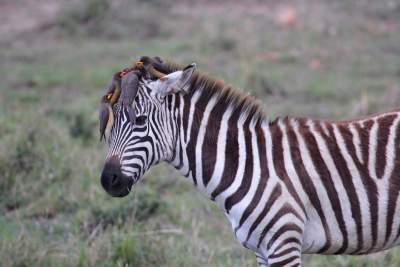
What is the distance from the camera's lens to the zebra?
461cm

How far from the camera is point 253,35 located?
14.4 meters

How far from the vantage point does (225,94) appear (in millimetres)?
4824

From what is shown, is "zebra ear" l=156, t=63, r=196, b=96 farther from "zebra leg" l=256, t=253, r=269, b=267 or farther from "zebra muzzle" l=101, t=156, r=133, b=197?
"zebra leg" l=256, t=253, r=269, b=267

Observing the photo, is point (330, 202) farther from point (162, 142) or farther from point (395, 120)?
point (162, 142)

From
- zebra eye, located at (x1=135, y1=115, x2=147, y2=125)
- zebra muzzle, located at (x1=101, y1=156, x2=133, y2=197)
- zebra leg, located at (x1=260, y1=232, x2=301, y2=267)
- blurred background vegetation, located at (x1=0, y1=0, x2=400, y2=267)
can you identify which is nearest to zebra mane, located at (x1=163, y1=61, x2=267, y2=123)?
zebra eye, located at (x1=135, y1=115, x2=147, y2=125)

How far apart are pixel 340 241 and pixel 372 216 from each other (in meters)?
0.24

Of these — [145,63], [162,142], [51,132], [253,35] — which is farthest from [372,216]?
[253,35]

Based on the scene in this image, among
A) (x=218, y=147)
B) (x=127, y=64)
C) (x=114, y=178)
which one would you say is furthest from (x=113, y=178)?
(x=127, y=64)

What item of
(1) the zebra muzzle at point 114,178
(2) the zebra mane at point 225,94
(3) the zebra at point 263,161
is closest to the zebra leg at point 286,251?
(3) the zebra at point 263,161

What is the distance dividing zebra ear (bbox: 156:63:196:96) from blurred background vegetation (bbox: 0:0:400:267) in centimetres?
171

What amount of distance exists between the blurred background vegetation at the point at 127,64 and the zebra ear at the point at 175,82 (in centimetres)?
171

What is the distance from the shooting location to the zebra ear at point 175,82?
4637 millimetres

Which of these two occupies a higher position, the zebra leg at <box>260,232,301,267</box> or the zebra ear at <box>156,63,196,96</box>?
the zebra ear at <box>156,63,196,96</box>

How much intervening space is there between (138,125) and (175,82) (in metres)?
0.33
